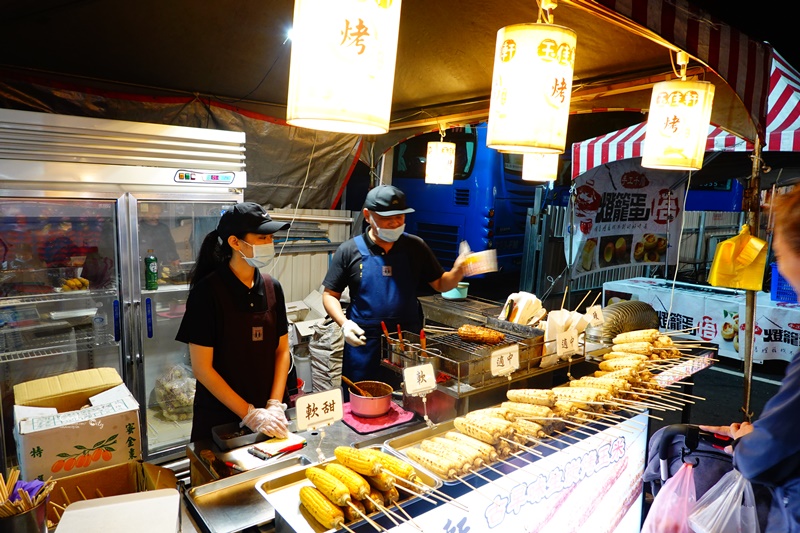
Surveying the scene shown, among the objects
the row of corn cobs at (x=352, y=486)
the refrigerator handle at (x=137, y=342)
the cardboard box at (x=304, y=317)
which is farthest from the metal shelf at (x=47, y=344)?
the row of corn cobs at (x=352, y=486)

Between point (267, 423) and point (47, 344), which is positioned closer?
point (267, 423)

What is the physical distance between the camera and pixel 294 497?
1.74 m

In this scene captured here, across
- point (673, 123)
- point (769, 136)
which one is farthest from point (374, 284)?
point (769, 136)

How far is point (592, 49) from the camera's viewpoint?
13.0ft

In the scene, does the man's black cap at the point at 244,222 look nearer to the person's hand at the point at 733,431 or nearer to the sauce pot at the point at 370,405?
the sauce pot at the point at 370,405

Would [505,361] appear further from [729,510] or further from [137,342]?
[137,342]

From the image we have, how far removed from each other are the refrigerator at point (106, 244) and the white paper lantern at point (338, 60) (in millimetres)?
3202

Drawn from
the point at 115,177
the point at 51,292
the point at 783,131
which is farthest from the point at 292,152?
the point at 783,131

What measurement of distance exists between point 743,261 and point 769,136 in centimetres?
290

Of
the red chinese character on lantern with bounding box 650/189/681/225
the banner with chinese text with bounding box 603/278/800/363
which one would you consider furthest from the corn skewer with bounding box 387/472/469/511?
the red chinese character on lantern with bounding box 650/189/681/225

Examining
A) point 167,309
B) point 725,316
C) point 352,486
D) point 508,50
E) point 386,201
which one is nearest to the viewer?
point 352,486

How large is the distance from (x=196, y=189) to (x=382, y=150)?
277 cm

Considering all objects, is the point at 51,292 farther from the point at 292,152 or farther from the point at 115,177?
the point at 292,152

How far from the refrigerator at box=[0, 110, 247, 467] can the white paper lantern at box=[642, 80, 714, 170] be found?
3766 mm
